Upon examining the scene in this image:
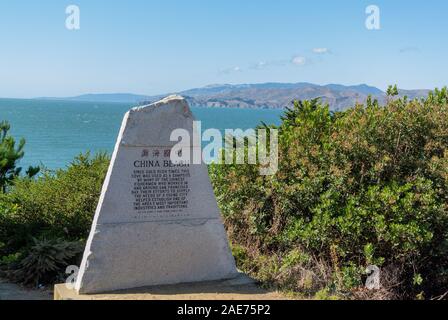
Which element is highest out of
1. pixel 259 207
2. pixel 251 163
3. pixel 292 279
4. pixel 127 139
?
pixel 127 139

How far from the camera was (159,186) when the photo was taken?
5969 mm

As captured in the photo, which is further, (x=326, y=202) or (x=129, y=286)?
(x=326, y=202)

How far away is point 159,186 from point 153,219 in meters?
0.36

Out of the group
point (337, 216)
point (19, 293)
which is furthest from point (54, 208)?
point (337, 216)

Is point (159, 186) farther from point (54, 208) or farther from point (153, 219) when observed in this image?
point (54, 208)

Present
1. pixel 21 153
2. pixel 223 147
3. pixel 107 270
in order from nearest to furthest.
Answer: pixel 107 270, pixel 223 147, pixel 21 153

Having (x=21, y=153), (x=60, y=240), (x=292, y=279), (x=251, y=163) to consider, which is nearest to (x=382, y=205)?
(x=292, y=279)

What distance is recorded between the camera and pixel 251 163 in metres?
7.96

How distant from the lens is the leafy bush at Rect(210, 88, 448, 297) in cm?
646

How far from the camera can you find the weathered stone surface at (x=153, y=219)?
5719 mm

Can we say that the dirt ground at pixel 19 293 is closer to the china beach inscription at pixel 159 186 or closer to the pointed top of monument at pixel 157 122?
the china beach inscription at pixel 159 186

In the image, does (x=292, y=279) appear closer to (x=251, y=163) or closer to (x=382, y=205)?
(x=382, y=205)

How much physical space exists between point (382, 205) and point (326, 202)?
655mm

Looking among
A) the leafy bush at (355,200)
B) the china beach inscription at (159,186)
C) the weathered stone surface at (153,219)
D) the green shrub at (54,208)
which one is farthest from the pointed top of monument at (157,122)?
the green shrub at (54,208)
